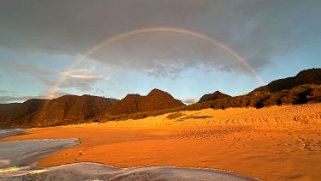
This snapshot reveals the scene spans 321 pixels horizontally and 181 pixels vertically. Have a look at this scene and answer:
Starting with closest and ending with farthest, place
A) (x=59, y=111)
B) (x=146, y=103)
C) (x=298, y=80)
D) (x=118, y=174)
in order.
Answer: (x=118, y=174)
(x=298, y=80)
(x=146, y=103)
(x=59, y=111)

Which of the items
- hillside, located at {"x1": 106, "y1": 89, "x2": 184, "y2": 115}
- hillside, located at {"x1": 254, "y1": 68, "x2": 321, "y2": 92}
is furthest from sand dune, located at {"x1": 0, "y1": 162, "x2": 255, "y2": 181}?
hillside, located at {"x1": 106, "y1": 89, "x2": 184, "y2": 115}

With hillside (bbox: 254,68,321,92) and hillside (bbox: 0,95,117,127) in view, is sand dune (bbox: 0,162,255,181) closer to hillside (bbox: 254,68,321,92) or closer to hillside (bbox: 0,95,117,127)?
hillside (bbox: 254,68,321,92)

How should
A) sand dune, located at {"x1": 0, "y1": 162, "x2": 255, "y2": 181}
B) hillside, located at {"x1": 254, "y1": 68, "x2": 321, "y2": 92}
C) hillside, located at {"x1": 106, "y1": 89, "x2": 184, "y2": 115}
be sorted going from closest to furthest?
sand dune, located at {"x1": 0, "y1": 162, "x2": 255, "y2": 181} → hillside, located at {"x1": 254, "y1": 68, "x2": 321, "y2": 92} → hillside, located at {"x1": 106, "y1": 89, "x2": 184, "y2": 115}

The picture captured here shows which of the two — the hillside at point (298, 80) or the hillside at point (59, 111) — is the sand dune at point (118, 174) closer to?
the hillside at point (298, 80)

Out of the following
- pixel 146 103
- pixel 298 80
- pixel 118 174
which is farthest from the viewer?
pixel 146 103

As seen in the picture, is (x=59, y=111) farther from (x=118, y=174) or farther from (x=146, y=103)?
(x=118, y=174)

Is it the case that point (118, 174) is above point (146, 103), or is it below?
below

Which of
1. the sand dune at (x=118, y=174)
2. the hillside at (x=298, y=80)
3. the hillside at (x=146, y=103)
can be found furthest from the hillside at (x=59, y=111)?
the sand dune at (x=118, y=174)

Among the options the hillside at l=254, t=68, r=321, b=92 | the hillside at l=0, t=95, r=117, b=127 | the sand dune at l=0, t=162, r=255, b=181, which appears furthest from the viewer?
the hillside at l=0, t=95, r=117, b=127

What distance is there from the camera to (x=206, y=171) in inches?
306

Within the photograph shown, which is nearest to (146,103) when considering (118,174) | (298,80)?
(298,80)

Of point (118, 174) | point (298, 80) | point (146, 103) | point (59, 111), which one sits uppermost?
point (59, 111)

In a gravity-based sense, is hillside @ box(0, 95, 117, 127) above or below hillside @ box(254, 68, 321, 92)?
above

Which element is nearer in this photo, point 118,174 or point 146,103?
point 118,174
